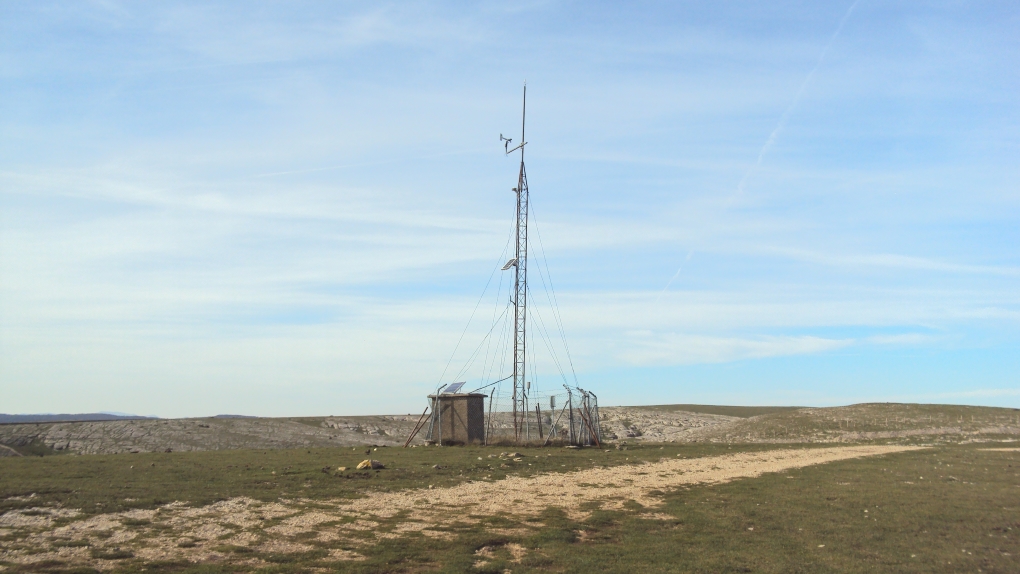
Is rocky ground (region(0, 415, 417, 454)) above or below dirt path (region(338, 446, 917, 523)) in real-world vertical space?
above

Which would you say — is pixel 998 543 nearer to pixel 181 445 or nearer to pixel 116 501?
pixel 116 501

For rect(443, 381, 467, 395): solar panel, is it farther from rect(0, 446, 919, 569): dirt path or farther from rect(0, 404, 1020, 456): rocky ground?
rect(0, 446, 919, 569): dirt path

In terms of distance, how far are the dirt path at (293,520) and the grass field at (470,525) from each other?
0.20 feet

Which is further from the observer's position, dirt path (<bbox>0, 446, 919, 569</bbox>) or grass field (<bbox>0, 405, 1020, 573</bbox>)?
dirt path (<bbox>0, 446, 919, 569</bbox>)

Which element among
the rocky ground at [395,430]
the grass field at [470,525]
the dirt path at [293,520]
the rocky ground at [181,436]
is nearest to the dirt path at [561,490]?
the dirt path at [293,520]

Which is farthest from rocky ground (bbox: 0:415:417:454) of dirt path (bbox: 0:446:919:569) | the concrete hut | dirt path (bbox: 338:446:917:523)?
dirt path (bbox: 0:446:919:569)

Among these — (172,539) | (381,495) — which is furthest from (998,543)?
(172,539)

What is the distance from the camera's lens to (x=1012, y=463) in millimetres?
31375

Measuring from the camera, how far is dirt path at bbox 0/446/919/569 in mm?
12711

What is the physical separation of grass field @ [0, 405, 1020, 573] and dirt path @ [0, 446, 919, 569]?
6 centimetres

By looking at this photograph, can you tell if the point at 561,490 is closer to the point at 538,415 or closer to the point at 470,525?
the point at 470,525

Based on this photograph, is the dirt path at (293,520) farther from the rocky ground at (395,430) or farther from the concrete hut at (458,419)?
the rocky ground at (395,430)

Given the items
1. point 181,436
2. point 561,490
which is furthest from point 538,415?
point 181,436

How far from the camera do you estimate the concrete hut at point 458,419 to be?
128ft
